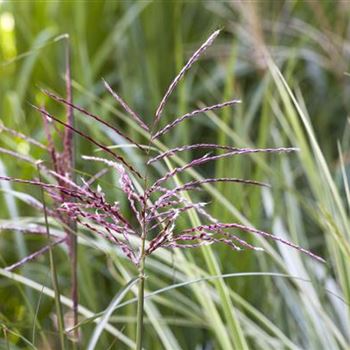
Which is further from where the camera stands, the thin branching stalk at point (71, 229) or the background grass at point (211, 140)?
the background grass at point (211, 140)

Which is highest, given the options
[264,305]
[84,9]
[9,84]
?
[84,9]

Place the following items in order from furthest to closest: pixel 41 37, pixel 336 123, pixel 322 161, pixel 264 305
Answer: pixel 336 123
pixel 41 37
pixel 264 305
pixel 322 161

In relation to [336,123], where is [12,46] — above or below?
above

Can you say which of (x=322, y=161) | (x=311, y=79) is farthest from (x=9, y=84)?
(x=322, y=161)

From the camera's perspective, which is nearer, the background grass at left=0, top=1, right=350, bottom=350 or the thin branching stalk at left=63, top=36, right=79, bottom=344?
the thin branching stalk at left=63, top=36, right=79, bottom=344

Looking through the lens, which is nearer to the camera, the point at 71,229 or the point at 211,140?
the point at 71,229

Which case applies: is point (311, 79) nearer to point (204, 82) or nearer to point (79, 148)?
point (204, 82)

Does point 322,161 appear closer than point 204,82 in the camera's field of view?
Yes

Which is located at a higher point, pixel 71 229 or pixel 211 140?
pixel 71 229
